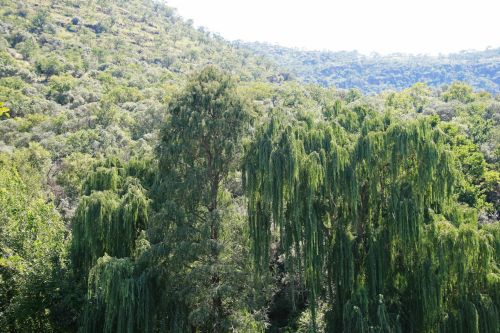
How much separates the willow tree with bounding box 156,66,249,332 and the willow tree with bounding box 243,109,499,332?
52.6 inches

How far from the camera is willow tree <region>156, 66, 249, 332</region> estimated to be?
1297 centimetres

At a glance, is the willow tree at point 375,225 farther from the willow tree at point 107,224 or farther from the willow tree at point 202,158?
the willow tree at point 107,224

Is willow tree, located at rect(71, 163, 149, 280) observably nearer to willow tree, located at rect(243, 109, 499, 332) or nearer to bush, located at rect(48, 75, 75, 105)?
willow tree, located at rect(243, 109, 499, 332)

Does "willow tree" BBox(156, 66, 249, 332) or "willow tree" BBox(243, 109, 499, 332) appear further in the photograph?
"willow tree" BBox(156, 66, 249, 332)

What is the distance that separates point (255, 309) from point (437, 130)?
291 inches

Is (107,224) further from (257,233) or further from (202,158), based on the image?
(257,233)

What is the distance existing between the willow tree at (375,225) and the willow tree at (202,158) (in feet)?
4.39

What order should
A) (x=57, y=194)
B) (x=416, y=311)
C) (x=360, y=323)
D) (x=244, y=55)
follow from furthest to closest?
(x=244, y=55)
(x=57, y=194)
(x=416, y=311)
(x=360, y=323)

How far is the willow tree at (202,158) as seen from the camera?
42.5ft

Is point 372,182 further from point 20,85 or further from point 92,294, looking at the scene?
point 20,85

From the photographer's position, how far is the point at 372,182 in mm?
12219

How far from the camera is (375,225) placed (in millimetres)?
12594

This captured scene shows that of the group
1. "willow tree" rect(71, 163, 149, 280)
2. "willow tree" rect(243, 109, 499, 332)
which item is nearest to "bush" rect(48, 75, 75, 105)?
"willow tree" rect(71, 163, 149, 280)

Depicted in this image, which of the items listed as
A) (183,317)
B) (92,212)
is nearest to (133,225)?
(92,212)
